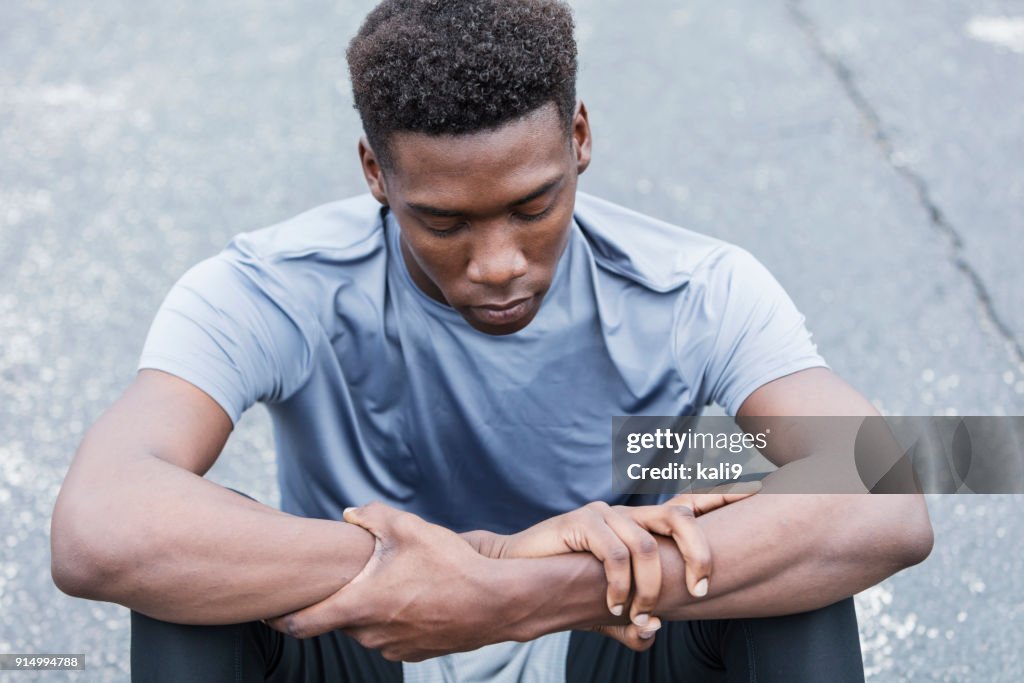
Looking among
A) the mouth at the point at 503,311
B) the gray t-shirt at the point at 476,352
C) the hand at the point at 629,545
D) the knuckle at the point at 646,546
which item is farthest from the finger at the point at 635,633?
the mouth at the point at 503,311

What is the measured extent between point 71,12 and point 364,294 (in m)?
3.13

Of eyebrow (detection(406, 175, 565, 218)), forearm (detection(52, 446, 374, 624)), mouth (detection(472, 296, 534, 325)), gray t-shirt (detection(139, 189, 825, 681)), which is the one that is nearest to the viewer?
forearm (detection(52, 446, 374, 624))

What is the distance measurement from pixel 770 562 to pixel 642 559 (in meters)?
0.18

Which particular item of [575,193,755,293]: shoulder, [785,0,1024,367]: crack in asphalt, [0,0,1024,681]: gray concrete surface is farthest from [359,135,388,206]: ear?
Answer: [785,0,1024,367]: crack in asphalt

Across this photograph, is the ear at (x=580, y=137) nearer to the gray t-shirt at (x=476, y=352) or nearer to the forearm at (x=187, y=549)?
the gray t-shirt at (x=476, y=352)

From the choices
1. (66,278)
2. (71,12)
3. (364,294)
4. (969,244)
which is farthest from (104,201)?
(969,244)

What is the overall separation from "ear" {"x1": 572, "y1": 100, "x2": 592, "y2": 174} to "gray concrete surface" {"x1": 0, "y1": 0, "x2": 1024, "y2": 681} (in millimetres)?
1258

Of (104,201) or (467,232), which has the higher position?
(467,232)

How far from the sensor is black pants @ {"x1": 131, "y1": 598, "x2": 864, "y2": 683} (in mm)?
1796

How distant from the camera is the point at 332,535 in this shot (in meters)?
1.77

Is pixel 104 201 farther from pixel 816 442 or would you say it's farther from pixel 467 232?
pixel 816 442

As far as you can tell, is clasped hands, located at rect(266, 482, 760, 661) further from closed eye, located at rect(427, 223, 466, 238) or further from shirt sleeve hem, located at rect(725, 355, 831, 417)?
closed eye, located at rect(427, 223, 466, 238)

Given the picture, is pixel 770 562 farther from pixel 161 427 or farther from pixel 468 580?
pixel 161 427

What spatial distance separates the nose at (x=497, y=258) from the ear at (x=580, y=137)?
0.20m
